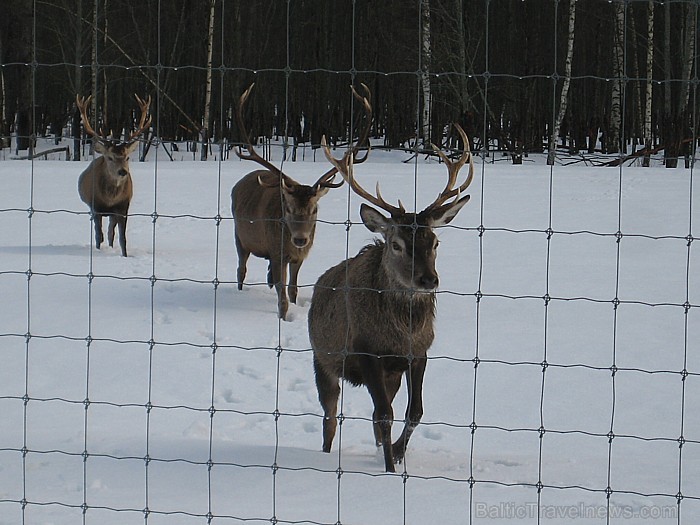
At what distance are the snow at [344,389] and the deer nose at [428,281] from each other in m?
0.34

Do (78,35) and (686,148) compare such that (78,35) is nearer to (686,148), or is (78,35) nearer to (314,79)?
(314,79)

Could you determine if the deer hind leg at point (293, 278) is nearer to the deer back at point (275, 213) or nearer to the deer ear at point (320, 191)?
the deer back at point (275, 213)

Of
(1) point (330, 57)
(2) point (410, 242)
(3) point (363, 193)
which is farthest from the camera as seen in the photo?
(1) point (330, 57)

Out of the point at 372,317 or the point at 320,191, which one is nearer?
the point at 372,317

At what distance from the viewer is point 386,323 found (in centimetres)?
511

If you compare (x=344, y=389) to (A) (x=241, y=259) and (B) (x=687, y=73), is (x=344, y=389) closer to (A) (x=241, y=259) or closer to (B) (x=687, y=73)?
(A) (x=241, y=259)

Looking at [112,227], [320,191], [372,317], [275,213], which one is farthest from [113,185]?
[372,317]

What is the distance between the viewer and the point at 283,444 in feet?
17.4

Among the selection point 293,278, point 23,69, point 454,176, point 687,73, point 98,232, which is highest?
point 687,73

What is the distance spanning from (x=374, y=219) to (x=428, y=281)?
0.49m

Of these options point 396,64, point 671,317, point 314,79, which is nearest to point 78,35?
point 314,79

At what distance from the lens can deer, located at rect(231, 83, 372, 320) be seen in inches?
318

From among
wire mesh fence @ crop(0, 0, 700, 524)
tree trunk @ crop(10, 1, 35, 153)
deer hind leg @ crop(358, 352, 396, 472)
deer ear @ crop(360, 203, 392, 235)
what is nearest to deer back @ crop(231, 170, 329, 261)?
wire mesh fence @ crop(0, 0, 700, 524)

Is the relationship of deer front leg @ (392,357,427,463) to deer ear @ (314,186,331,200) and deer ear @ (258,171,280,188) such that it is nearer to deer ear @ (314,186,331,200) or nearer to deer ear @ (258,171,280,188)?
deer ear @ (314,186,331,200)
